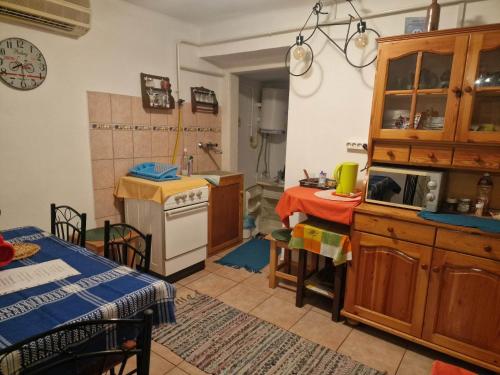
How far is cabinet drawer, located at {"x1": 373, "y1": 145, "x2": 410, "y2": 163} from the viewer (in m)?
1.97

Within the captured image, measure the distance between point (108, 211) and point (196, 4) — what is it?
198 cm

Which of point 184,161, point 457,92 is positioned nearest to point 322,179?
point 457,92

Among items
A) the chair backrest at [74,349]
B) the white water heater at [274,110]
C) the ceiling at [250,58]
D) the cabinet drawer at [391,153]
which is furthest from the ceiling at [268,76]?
the chair backrest at [74,349]

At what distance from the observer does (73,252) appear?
58.8 inches

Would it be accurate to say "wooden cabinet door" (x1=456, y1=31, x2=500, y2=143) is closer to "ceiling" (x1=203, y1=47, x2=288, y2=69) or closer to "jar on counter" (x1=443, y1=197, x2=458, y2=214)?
"jar on counter" (x1=443, y1=197, x2=458, y2=214)

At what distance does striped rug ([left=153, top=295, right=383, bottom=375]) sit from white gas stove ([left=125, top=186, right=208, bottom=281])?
18.7 inches

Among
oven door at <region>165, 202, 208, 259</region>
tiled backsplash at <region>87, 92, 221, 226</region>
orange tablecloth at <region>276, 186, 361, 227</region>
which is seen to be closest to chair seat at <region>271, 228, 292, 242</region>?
orange tablecloth at <region>276, 186, 361, 227</region>

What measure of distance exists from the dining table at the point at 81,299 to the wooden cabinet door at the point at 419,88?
1630mm

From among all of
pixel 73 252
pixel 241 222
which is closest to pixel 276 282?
pixel 241 222

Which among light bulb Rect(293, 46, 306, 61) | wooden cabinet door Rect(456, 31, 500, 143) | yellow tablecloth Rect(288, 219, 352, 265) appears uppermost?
light bulb Rect(293, 46, 306, 61)

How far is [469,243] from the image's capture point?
5.49 ft

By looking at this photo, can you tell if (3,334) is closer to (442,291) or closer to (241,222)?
(442,291)

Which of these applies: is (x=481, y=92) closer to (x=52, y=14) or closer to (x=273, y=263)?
(x=273, y=263)

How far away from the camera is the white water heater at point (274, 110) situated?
4078 millimetres
